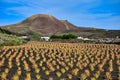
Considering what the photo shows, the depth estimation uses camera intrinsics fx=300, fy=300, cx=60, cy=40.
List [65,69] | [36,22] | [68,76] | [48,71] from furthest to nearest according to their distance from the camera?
[36,22] → [65,69] → [48,71] → [68,76]

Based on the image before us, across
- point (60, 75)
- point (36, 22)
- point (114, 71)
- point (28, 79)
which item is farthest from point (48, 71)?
point (36, 22)

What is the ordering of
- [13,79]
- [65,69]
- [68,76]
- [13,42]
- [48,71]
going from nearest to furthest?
[13,79] → [68,76] → [48,71] → [65,69] → [13,42]

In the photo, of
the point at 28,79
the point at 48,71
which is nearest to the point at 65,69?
the point at 48,71

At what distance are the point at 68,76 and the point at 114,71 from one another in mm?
2349

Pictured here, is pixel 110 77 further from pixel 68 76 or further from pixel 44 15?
pixel 44 15

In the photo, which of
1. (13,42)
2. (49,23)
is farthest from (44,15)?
(13,42)

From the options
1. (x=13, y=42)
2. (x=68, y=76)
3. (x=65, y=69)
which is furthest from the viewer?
(x=13, y=42)

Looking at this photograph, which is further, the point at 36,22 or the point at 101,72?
the point at 36,22

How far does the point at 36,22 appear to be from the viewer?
103812 mm

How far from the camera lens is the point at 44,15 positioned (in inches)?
4272

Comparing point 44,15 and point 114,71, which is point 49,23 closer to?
point 44,15

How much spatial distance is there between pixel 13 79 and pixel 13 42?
15.1 m

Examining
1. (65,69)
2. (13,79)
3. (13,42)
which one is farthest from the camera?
(13,42)

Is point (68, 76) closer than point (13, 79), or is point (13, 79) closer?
point (13, 79)
